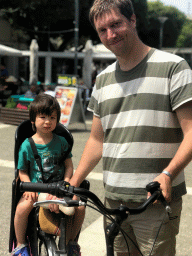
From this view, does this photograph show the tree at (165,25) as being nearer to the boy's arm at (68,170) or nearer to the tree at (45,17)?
the tree at (45,17)

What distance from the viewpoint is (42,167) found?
2.64 m

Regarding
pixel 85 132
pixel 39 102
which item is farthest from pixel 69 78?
pixel 39 102

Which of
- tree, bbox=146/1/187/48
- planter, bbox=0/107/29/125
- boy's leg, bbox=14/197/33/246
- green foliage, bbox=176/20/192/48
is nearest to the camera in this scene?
boy's leg, bbox=14/197/33/246

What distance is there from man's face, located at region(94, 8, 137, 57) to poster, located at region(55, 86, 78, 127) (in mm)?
8593

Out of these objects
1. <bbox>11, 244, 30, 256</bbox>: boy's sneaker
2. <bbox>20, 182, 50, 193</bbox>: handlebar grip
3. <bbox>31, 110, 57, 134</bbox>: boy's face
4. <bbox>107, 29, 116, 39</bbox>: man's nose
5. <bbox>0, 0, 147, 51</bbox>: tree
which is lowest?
<bbox>0, 0, 147, 51</bbox>: tree

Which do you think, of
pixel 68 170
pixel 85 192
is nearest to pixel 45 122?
pixel 68 170

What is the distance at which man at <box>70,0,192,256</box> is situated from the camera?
1.93 metres

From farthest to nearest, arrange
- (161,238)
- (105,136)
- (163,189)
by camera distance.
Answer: (105,136) < (161,238) < (163,189)

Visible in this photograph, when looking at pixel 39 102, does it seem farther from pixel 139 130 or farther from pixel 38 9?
pixel 38 9

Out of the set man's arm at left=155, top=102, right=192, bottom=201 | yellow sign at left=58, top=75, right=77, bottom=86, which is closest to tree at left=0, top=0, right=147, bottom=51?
yellow sign at left=58, top=75, right=77, bottom=86

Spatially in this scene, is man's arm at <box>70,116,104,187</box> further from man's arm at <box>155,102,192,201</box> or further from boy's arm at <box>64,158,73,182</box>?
man's arm at <box>155,102,192,201</box>

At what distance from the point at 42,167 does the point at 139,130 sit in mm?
906

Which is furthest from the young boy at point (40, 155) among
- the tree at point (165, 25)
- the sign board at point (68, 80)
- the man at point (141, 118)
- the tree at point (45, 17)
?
the tree at point (165, 25)

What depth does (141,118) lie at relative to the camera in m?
1.98
